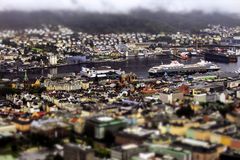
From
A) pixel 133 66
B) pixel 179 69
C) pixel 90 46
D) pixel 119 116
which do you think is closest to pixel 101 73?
pixel 179 69

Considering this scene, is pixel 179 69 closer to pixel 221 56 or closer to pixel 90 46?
pixel 221 56

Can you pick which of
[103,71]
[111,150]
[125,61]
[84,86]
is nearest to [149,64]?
[125,61]

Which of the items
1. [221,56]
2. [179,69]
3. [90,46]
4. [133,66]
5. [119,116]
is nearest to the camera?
[119,116]

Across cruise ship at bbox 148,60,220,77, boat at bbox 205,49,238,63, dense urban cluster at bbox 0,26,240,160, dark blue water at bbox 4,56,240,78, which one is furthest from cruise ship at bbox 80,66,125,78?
boat at bbox 205,49,238,63

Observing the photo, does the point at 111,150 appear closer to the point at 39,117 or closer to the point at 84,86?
the point at 39,117

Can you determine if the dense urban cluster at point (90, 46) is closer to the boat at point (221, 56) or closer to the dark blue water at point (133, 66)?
the dark blue water at point (133, 66)

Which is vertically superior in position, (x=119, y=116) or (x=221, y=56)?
(x=221, y=56)

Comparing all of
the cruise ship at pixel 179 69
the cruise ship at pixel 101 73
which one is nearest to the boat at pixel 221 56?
the cruise ship at pixel 179 69

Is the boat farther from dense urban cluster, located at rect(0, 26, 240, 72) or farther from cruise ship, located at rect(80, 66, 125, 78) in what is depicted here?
cruise ship, located at rect(80, 66, 125, 78)

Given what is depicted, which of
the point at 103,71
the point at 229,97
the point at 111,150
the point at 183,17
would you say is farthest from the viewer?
the point at 183,17
